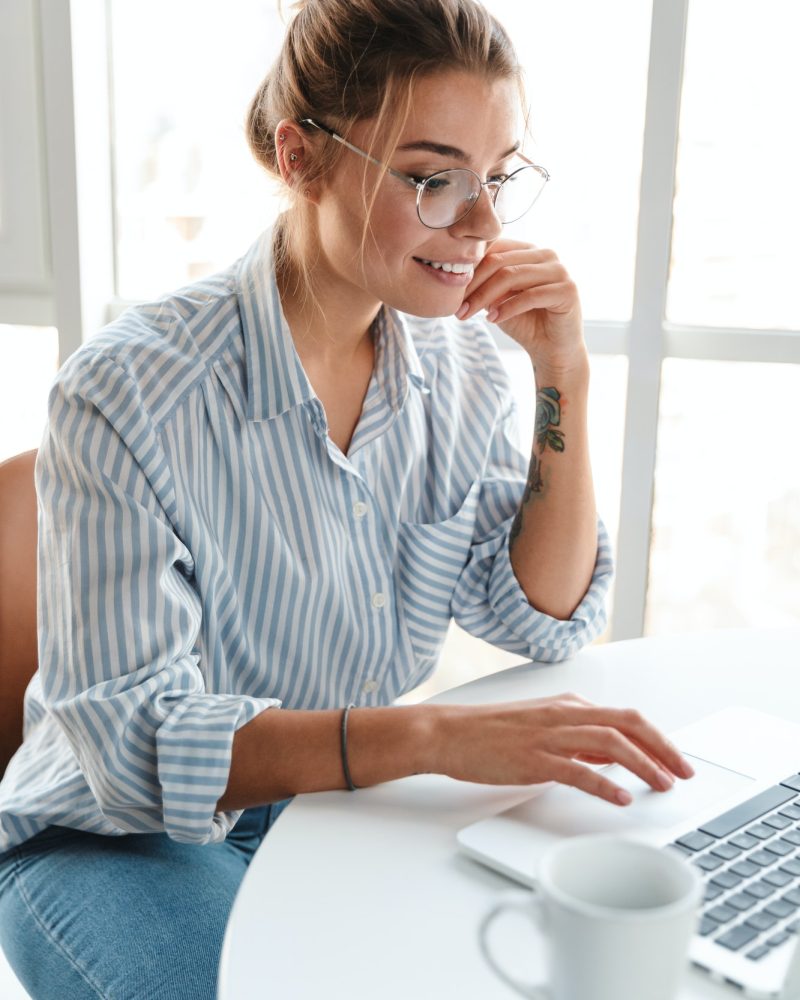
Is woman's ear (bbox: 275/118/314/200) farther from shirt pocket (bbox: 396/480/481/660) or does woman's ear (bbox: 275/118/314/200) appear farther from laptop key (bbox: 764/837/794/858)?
laptop key (bbox: 764/837/794/858)

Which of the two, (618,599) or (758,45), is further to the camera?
(618,599)

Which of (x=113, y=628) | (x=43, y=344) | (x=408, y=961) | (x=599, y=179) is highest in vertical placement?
(x=599, y=179)

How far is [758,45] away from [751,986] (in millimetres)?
1858

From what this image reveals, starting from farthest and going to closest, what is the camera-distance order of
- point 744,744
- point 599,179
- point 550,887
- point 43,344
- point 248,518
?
point 43,344
point 599,179
point 248,518
point 744,744
point 550,887

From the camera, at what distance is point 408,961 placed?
663 millimetres

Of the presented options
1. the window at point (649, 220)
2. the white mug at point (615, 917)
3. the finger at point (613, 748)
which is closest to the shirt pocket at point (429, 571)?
the finger at point (613, 748)

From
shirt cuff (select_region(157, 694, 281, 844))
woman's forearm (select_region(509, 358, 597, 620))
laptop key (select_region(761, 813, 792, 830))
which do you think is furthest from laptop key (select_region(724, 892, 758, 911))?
woman's forearm (select_region(509, 358, 597, 620))

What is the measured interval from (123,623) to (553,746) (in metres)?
0.39

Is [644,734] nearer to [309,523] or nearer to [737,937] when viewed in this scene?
[737,937]

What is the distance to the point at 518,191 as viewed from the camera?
1289 millimetres

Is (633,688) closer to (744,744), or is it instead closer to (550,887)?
(744,744)

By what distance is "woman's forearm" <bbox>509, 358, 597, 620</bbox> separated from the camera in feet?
4.17

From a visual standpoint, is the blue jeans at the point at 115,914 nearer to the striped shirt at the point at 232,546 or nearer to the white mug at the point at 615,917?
the striped shirt at the point at 232,546

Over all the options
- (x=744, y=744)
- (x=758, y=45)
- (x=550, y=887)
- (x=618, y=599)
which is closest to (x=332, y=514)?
(x=744, y=744)
